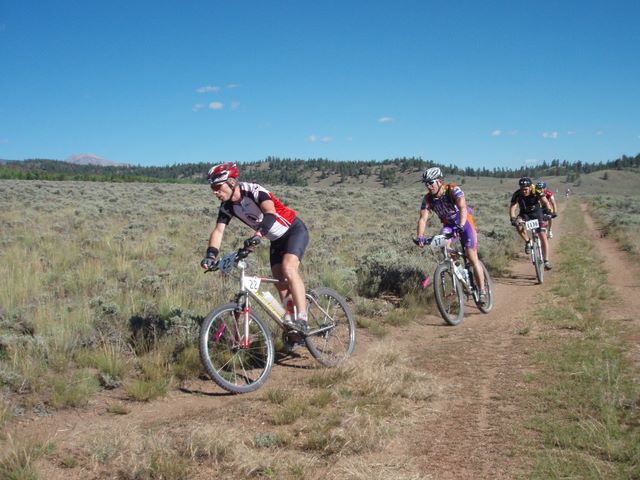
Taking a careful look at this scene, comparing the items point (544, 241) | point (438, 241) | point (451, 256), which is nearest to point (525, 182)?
point (544, 241)

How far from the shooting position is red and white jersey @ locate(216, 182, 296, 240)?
17.3ft

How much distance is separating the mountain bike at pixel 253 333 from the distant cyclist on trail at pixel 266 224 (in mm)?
226

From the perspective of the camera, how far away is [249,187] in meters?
5.26

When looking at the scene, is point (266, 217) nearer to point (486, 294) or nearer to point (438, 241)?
point (438, 241)

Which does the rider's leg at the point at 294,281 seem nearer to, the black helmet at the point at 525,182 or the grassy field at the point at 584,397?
the grassy field at the point at 584,397

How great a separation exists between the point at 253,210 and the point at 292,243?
0.58 metres

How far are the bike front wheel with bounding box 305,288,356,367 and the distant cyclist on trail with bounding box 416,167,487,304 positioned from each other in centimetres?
219

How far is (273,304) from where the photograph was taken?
548 centimetres

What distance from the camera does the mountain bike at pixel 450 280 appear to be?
754 centimetres

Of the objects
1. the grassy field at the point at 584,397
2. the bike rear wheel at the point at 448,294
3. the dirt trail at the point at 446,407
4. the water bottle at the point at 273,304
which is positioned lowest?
the dirt trail at the point at 446,407

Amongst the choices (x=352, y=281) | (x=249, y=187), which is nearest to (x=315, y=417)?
(x=249, y=187)

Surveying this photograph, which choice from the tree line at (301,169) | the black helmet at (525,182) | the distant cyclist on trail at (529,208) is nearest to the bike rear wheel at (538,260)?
the distant cyclist on trail at (529,208)

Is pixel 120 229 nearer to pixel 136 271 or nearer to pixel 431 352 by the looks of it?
pixel 136 271

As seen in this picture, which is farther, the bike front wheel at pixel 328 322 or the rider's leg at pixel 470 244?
the rider's leg at pixel 470 244
